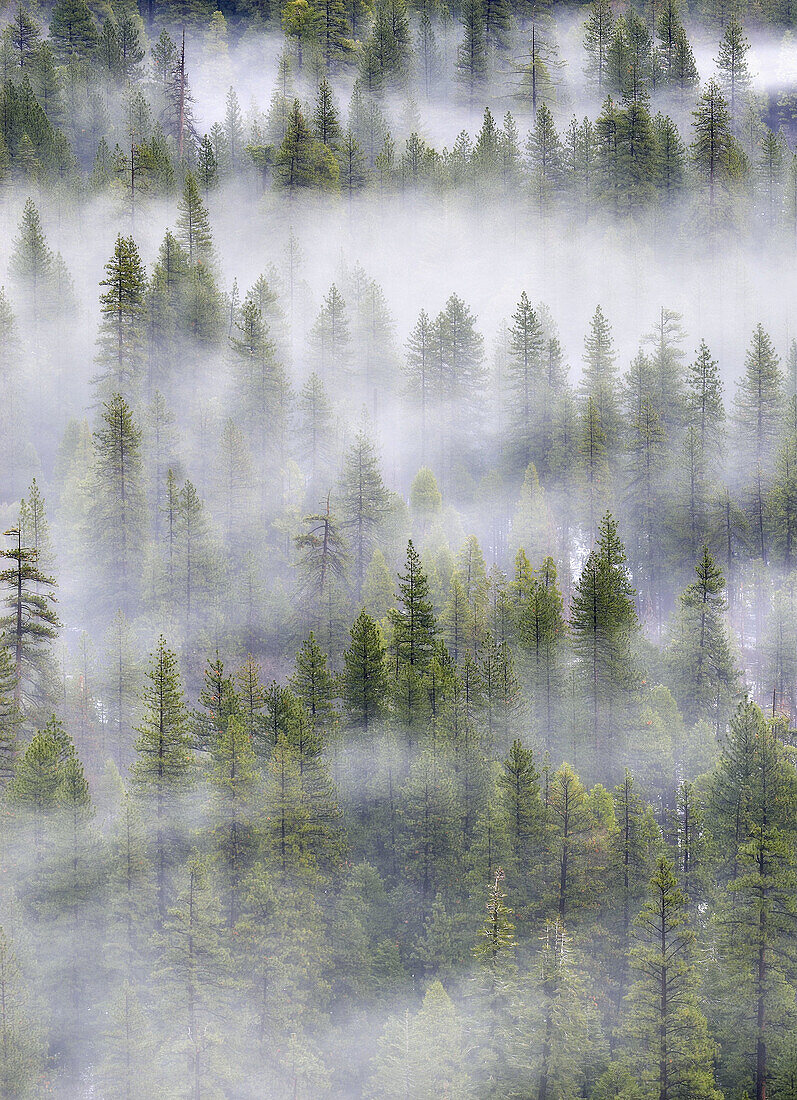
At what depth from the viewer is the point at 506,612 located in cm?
5428

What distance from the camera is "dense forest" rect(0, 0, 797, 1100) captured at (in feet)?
135

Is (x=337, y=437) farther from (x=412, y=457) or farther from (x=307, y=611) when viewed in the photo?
(x=307, y=611)

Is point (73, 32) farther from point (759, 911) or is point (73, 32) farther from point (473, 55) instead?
point (759, 911)

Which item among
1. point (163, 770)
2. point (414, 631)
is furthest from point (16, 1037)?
point (414, 631)

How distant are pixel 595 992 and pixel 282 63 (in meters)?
91.7

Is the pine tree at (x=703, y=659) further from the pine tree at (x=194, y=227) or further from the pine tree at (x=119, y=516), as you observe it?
the pine tree at (x=194, y=227)

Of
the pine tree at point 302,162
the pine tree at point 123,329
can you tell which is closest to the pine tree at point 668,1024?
the pine tree at point 123,329

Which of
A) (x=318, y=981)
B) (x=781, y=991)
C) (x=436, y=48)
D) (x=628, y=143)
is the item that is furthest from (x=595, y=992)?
(x=436, y=48)

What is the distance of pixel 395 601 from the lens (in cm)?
5831

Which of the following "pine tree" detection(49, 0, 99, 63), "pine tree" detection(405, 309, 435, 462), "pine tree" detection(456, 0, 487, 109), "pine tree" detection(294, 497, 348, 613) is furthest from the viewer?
"pine tree" detection(49, 0, 99, 63)

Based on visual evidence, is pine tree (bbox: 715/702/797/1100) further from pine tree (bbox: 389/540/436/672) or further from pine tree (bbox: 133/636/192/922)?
pine tree (bbox: 133/636/192/922)

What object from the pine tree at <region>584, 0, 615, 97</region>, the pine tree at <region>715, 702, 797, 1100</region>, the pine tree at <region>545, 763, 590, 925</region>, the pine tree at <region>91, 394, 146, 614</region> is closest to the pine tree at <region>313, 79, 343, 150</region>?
the pine tree at <region>584, 0, 615, 97</region>

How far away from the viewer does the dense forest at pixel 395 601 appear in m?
41.2

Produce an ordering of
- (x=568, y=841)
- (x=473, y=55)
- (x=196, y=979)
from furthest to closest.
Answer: (x=473, y=55) < (x=568, y=841) < (x=196, y=979)
